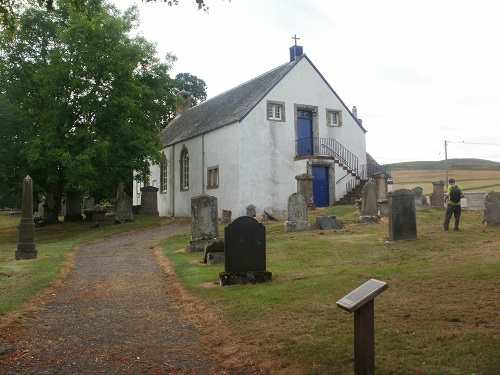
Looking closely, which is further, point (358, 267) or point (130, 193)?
point (130, 193)

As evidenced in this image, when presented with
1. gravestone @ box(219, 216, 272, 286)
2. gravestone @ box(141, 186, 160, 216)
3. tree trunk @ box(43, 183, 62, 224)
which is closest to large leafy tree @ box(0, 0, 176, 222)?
tree trunk @ box(43, 183, 62, 224)

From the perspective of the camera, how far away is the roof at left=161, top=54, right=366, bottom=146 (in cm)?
2946

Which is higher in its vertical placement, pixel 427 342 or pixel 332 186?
pixel 332 186

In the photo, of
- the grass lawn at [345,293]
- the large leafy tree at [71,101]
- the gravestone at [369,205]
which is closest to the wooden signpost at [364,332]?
the grass lawn at [345,293]

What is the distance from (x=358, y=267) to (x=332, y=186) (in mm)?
19055

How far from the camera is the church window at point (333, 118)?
1254 inches

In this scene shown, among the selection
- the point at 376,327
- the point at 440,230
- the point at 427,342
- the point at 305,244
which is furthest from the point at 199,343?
the point at 440,230

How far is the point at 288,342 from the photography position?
19.9ft

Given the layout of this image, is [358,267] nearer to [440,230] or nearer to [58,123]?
[440,230]

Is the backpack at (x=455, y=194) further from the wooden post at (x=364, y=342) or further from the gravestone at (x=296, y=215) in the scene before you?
the wooden post at (x=364, y=342)

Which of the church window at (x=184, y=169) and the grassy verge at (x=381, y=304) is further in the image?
the church window at (x=184, y=169)

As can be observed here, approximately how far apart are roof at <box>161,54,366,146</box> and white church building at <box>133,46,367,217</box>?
9cm

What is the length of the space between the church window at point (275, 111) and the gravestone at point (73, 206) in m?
15.3

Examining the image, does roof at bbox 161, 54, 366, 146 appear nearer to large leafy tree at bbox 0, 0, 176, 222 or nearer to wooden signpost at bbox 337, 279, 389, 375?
large leafy tree at bbox 0, 0, 176, 222
